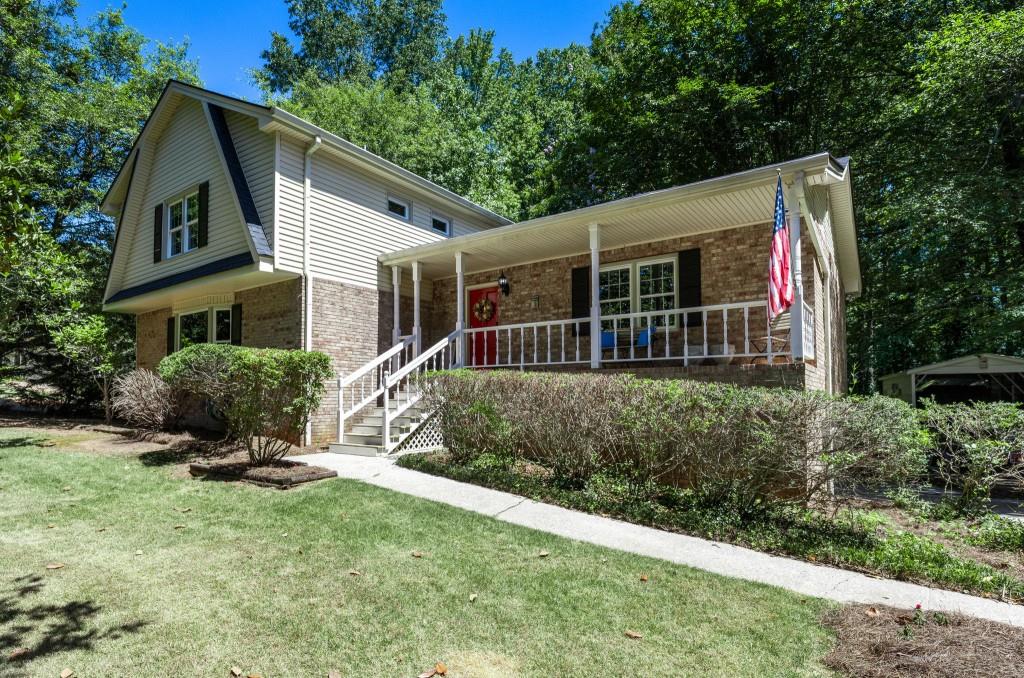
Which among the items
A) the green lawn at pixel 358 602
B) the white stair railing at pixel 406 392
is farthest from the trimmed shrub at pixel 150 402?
the green lawn at pixel 358 602

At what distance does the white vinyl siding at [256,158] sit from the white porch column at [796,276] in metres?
8.93

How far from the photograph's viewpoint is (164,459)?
862 centimetres

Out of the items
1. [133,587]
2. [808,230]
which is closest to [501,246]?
[808,230]

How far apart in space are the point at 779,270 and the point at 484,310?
7400 millimetres

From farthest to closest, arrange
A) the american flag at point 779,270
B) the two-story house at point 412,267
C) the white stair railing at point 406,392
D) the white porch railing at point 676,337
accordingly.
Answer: the white stair railing at point 406,392 < the two-story house at point 412,267 < the white porch railing at point 676,337 < the american flag at point 779,270

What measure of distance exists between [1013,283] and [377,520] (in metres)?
16.0

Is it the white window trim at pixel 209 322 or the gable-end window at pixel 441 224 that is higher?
the gable-end window at pixel 441 224

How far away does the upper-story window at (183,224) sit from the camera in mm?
12516

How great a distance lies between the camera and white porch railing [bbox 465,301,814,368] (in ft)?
27.5

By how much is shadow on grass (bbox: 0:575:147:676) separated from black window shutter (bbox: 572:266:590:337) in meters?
9.04

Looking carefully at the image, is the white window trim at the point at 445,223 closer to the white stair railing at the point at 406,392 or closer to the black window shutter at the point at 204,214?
the white stair railing at the point at 406,392

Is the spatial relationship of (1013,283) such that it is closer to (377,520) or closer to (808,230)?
(808,230)

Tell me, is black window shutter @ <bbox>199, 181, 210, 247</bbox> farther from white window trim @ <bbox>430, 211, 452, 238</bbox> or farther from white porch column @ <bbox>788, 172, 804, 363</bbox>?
white porch column @ <bbox>788, 172, 804, 363</bbox>

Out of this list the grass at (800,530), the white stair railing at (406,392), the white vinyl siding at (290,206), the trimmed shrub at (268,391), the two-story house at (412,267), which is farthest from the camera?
the white vinyl siding at (290,206)
